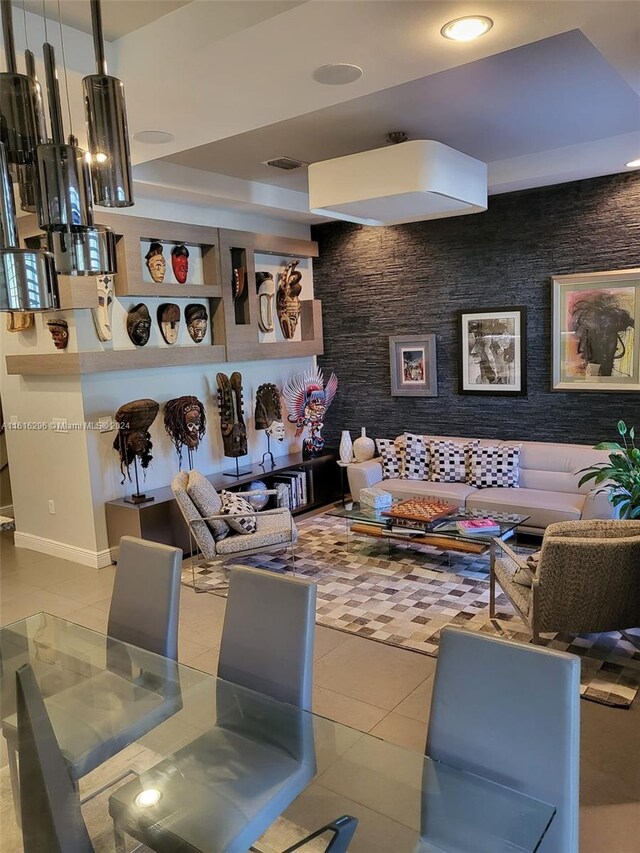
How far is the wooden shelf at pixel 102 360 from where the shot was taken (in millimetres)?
4711

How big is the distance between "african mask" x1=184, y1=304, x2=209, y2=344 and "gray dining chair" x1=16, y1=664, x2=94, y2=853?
4182 millimetres

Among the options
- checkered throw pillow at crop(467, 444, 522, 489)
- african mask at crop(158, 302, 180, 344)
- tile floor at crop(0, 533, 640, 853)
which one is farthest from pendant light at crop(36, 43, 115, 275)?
checkered throw pillow at crop(467, 444, 522, 489)

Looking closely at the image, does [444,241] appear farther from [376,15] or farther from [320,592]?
[376,15]

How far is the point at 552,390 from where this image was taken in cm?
561

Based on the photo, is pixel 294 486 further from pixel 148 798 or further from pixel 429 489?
pixel 148 798

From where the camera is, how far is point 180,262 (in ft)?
18.0

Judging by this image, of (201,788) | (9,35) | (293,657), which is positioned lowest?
(201,788)

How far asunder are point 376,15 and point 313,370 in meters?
5.08

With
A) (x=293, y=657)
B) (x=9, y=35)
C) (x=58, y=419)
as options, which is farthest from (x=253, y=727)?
(x=58, y=419)

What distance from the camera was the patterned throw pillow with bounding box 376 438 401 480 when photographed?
6.14m

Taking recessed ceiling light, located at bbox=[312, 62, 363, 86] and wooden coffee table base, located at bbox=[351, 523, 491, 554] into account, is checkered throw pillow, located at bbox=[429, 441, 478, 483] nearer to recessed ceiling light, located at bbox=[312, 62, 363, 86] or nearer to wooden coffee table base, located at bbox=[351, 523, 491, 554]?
wooden coffee table base, located at bbox=[351, 523, 491, 554]

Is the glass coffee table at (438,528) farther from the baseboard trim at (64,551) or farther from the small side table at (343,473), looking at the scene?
the baseboard trim at (64,551)

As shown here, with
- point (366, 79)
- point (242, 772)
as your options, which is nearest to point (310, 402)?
point (366, 79)

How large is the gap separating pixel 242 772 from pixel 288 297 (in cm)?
523
